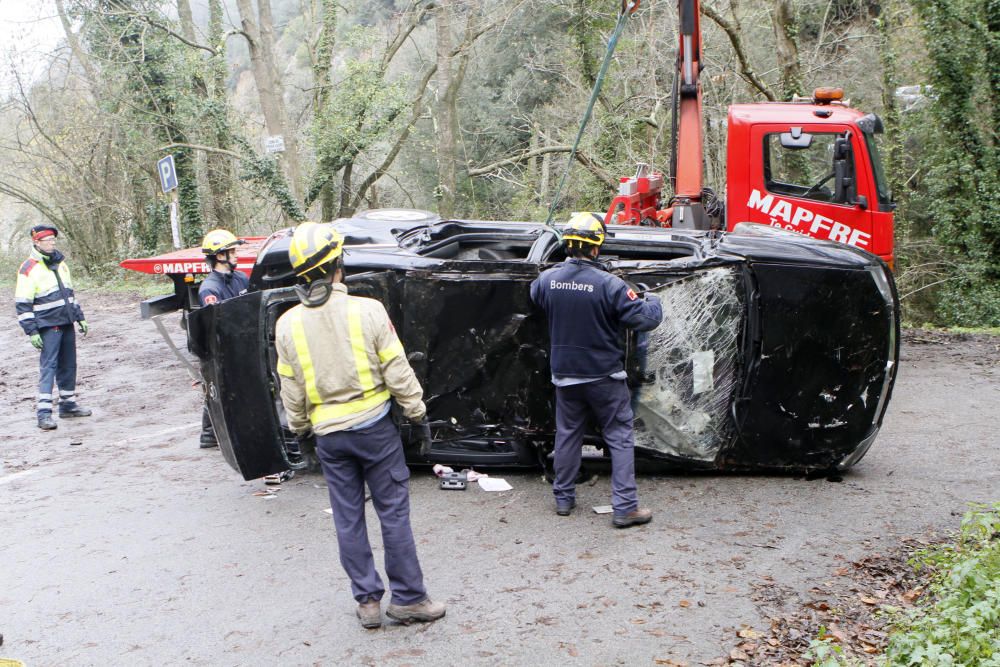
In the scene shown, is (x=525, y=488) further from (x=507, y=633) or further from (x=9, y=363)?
(x=9, y=363)

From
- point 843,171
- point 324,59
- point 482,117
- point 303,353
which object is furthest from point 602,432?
point 482,117

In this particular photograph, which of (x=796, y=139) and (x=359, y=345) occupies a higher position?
(x=796, y=139)

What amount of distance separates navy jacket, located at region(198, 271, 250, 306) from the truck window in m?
5.16

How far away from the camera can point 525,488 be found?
5.84m

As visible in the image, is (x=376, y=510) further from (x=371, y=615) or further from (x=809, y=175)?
(x=809, y=175)

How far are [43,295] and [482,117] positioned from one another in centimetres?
1895

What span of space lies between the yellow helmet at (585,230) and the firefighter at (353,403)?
152 cm

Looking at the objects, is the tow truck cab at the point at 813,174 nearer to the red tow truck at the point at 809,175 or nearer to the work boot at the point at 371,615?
the red tow truck at the point at 809,175

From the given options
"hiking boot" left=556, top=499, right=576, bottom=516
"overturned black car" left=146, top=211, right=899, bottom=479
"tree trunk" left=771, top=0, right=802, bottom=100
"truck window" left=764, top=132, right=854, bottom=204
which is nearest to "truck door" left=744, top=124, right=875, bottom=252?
"truck window" left=764, top=132, right=854, bottom=204

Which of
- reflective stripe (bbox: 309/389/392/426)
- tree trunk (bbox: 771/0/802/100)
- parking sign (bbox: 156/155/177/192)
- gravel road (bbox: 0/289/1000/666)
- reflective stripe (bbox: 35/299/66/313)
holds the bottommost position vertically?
gravel road (bbox: 0/289/1000/666)

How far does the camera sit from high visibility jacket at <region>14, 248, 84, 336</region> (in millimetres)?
8180

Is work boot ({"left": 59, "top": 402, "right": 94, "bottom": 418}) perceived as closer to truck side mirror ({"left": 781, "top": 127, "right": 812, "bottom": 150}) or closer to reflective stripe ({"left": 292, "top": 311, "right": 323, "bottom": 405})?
reflective stripe ({"left": 292, "top": 311, "right": 323, "bottom": 405})

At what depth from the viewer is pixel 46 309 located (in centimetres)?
832

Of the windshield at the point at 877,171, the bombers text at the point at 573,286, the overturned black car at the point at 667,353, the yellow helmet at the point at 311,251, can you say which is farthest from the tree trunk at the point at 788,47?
the yellow helmet at the point at 311,251
